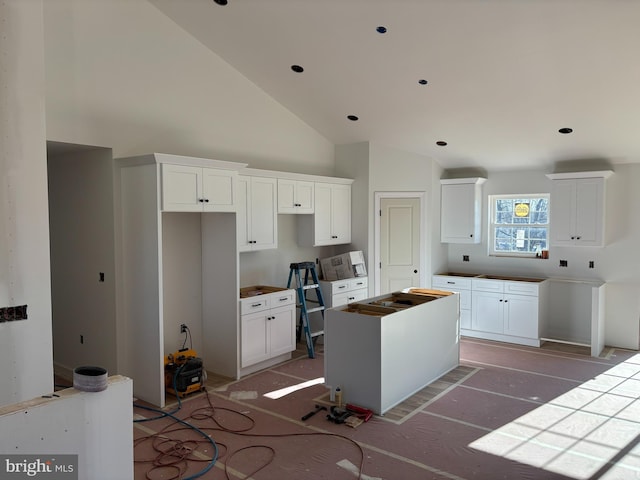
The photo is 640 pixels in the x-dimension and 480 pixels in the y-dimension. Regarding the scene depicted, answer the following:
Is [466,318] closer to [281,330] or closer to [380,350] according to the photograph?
[281,330]

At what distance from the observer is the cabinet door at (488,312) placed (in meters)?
7.02

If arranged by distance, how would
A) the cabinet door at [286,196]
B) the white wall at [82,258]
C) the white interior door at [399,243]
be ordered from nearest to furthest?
the white wall at [82,258] < the cabinet door at [286,196] < the white interior door at [399,243]

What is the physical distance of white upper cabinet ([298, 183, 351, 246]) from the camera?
272 inches

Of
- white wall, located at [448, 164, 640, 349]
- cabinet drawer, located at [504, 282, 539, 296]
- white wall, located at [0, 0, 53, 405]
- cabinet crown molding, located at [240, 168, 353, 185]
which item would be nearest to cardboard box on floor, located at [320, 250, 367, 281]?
cabinet crown molding, located at [240, 168, 353, 185]

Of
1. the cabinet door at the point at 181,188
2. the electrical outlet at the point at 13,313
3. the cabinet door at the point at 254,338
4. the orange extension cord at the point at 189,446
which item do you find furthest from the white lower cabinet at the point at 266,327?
the electrical outlet at the point at 13,313

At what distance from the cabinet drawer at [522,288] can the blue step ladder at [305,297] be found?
2621 mm

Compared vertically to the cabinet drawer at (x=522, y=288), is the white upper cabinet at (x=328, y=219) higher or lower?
higher

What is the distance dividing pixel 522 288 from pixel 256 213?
379 cm

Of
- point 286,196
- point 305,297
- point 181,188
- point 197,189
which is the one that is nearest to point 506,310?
point 305,297

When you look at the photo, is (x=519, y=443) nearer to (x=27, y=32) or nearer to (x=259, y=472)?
(x=259, y=472)

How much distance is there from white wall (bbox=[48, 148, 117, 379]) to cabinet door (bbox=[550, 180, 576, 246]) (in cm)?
560

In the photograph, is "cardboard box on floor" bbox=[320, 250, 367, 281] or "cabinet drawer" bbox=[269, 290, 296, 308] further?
"cardboard box on floor" bbox=[320, 250, 367, 281]

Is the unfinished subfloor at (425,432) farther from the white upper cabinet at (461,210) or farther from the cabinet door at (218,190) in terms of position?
the white upper cabinet at (461,210)

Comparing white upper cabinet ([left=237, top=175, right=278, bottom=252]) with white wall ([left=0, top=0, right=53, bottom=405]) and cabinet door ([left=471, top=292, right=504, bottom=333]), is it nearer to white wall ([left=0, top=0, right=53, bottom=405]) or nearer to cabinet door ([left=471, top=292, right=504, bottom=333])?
white wall ([left=0, top=0, right=53, bottom=405])
